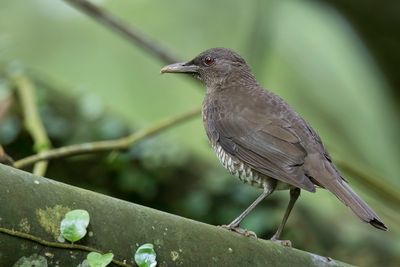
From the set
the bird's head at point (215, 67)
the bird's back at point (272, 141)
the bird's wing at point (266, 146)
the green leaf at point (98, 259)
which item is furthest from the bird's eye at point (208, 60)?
the green leaf at point (98, 259)

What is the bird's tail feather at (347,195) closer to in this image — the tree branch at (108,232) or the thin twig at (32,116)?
the tree branch at (108,232)

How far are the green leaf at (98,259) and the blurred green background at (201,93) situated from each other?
3.36 m

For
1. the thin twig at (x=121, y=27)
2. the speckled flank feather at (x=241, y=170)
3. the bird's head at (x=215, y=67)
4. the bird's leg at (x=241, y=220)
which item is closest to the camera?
the bird's leg at (x=241, y=220)

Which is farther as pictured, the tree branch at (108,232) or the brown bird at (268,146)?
the brown bird at (268,146)

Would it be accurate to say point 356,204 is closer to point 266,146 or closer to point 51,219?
point 266,146

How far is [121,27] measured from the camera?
5684 mm

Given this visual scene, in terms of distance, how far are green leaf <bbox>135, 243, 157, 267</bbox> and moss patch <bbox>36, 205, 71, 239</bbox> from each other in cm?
29

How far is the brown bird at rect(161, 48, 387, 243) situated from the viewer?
3805mm

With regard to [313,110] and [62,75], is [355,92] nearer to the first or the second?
[313,110]

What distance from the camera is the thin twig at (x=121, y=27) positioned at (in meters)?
5.59

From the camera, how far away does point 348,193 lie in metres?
3.74

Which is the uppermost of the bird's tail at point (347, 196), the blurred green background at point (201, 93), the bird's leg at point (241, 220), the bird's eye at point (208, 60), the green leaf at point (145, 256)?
the bird's eye at point (208, 60)

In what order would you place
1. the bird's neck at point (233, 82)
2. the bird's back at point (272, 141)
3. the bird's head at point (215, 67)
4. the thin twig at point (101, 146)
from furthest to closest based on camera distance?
the bird's head at point (215, 67)
the bird's neck at point (233, 82)
the thin twig at point (101, 146)
the bird's back at point (272, 141)

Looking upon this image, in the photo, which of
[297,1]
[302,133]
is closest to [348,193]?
[302,133]
